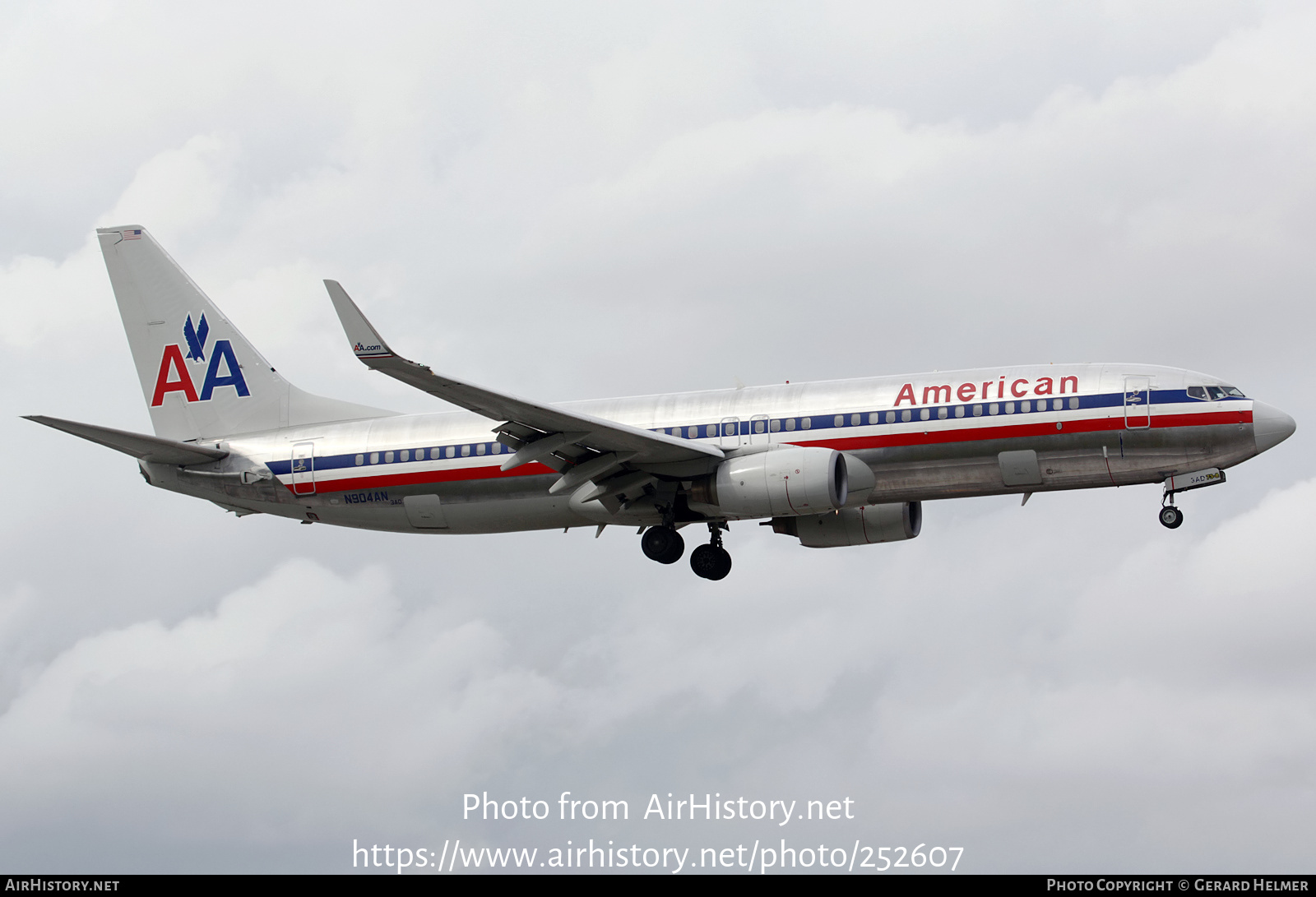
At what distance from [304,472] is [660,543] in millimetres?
10377

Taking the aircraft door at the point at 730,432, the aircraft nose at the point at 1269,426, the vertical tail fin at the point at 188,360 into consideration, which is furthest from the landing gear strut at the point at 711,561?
the aircraft nose at the point at 1269,426

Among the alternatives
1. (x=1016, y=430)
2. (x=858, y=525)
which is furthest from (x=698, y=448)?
(x=1016, y=430)

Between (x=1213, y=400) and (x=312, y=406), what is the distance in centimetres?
2435

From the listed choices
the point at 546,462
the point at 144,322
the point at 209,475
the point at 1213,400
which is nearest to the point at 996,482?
the point at 1213,400

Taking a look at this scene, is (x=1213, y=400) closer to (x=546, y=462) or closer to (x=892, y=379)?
(x=892, y=379)

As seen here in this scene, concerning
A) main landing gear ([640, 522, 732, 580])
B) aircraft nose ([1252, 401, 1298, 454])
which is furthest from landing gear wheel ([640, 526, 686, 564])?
aircraft nose ([1252, 401, 1298, 454])

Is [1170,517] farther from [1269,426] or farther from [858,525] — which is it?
[858,525]

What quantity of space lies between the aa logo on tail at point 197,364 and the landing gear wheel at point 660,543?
1346 cm

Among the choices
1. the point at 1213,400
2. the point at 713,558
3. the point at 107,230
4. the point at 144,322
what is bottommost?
the point at 713,558

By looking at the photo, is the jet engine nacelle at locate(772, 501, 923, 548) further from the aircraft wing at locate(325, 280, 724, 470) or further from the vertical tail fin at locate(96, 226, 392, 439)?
the vertical tail fin at locate(96, 226, 392, 439)

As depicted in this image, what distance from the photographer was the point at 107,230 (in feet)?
158

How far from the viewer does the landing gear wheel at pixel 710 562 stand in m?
41.1

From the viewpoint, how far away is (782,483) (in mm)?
36750

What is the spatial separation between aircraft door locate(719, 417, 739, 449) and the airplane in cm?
4
